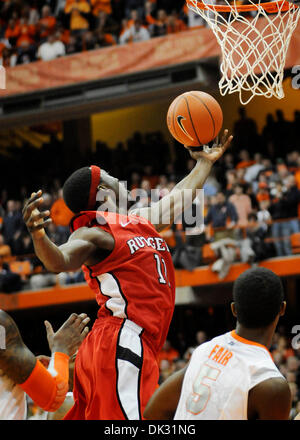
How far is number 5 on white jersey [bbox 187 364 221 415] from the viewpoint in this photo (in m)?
2.81

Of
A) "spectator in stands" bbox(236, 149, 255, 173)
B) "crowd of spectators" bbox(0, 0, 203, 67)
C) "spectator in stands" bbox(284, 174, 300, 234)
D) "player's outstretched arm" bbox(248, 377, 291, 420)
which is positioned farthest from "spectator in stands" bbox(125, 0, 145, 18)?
"player's outstretched arm" bbox(248, 377, 291, 420)

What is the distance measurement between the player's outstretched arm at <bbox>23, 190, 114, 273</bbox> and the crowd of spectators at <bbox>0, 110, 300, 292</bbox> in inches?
281

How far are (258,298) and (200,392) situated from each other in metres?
0.41

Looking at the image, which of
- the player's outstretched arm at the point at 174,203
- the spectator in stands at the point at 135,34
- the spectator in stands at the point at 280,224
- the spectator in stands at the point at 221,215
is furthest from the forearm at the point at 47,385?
the spectator in stands at the point at 135,34

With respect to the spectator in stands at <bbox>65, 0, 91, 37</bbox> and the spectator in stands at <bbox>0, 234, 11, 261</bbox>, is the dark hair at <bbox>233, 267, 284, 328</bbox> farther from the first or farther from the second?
the spectator in stands at <bbox>65, 0, 91, 37</bbox>

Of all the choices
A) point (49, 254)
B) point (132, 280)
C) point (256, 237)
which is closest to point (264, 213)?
point (256, 237)

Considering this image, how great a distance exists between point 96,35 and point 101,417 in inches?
465

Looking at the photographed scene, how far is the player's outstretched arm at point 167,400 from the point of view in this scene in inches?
114

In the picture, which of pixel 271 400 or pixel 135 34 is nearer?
pixel 271 400

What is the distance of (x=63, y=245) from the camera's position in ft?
12.2

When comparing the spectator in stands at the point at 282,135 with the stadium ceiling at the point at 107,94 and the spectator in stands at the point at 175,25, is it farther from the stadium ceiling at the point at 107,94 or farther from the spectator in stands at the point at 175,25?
the spectator in stands at the point at 175,25

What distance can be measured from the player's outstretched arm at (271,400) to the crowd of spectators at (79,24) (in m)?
11.5

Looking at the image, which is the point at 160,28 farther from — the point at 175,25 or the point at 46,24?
the point at 46,24
